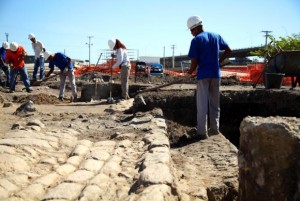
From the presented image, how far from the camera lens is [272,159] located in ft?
8.02

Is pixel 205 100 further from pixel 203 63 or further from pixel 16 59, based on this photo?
pixel 16 59

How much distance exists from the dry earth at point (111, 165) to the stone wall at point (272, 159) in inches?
20.4

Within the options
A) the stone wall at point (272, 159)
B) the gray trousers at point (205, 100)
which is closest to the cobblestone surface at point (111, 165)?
the gray trousers at point (205, 100)

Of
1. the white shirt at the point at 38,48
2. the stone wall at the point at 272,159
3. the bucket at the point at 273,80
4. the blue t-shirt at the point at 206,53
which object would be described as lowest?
the stone wall at the point at 272,159

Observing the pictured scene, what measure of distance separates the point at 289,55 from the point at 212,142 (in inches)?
223

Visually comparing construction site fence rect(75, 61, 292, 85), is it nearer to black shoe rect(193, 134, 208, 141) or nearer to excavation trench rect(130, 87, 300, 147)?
excavation trench rect(130, 87, 300, 147)

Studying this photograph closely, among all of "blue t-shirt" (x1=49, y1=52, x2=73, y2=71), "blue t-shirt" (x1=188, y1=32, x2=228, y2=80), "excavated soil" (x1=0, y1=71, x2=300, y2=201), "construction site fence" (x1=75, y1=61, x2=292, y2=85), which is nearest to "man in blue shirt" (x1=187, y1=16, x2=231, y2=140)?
"blue t-shirt" (x1=188, y1=32, x2=228, y2=80)

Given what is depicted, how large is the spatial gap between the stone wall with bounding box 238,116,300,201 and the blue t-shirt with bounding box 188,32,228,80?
2.17 metres

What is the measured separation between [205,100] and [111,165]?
2.08 meters

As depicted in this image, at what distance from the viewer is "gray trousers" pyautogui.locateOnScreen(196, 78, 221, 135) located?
187 inches

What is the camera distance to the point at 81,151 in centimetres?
357

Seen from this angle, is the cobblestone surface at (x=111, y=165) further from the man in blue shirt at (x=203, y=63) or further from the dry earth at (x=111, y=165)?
the man in blue shirt at (x=203, y=63)

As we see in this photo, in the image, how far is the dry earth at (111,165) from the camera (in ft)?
8.16

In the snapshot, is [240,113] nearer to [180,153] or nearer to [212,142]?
[212,142]
